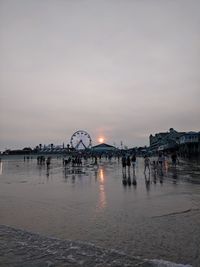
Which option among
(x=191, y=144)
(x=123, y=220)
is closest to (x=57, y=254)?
Result: (x=123, y=220)

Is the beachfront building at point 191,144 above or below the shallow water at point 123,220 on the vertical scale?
above

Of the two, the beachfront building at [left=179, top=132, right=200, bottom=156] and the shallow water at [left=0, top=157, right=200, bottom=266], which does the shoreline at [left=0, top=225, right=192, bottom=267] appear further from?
the beachfront building at [left=179, top=132, right=200, bottom=156]

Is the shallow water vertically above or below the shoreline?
above

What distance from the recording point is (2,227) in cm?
891

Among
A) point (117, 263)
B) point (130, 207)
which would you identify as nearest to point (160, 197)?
point (130, 207)

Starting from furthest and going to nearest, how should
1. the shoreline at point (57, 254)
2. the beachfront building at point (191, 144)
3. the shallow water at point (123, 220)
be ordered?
1. the beachfront building at point (191, 144)
2. the shallow water at point (123, 220)
3. the shoreline at point (57, 254)

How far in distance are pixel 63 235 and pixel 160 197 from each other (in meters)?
7.31

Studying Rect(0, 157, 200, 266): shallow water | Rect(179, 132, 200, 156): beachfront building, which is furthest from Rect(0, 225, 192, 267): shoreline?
Rect(179, 132, 200, 156): beachfront building

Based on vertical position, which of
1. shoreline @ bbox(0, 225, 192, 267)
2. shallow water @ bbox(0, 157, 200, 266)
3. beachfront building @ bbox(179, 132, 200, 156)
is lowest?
shoreline @ bbox(0, 225, 192, 267)

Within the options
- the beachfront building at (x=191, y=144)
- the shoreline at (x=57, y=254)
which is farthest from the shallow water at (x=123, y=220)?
the beachfront building at (x=191, y=144)

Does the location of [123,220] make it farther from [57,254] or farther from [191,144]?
[191,144]

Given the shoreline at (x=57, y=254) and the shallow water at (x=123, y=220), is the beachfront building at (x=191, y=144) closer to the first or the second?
the shallow water at (x=123, y=220)

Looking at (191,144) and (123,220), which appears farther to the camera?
(191,144)

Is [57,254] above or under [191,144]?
under
